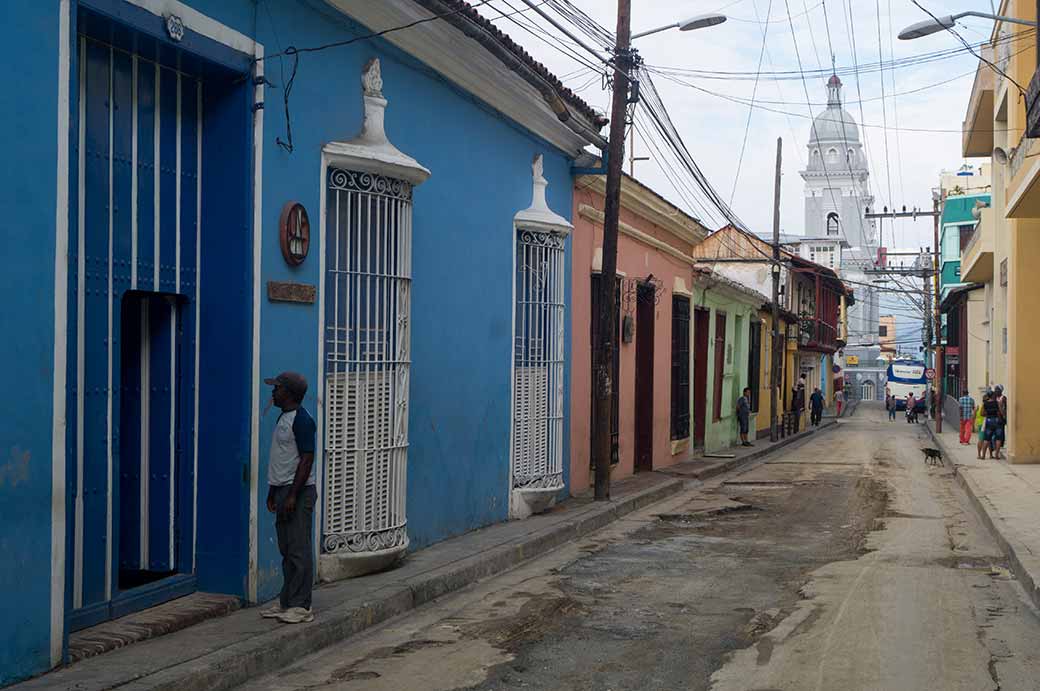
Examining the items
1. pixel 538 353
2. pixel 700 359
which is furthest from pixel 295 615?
pixel 700 359

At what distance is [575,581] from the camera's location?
9422 mm

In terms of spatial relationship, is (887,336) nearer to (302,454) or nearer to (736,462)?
(736,462)

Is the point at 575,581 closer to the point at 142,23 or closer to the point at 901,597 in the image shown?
the point at 901,597

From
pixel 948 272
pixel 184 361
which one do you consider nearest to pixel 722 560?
pixel 184 361

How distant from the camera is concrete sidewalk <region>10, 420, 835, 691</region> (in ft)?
18.6

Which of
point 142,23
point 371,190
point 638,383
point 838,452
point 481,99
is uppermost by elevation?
point 481,99

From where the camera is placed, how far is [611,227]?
14125 millimetres

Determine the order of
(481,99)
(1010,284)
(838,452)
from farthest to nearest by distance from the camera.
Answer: (838,452), (1010,284), (481,99)

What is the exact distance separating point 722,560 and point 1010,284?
47.7 ft

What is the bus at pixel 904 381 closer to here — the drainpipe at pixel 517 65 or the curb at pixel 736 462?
the curb at pixel 736 462

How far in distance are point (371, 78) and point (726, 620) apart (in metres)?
4.86

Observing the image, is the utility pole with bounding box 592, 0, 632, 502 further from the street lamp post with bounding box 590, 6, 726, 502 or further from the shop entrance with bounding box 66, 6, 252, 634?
the shop entrance with bounding box 66, 6, 252, 634

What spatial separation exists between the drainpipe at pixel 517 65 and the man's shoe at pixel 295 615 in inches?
192

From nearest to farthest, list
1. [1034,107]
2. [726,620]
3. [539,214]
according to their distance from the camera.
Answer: [726,620] < [1034,107] < [539,214]
